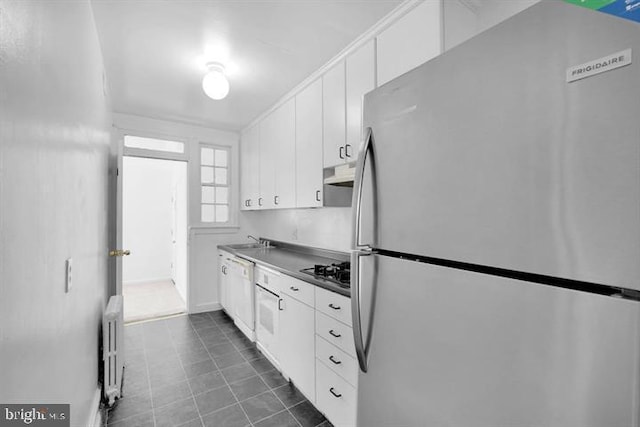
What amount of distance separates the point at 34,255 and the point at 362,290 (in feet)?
3.21

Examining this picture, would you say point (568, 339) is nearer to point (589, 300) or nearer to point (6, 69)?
point (589, 300)

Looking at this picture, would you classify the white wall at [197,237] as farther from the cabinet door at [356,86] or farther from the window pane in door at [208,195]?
the cabinet door at [356,86]

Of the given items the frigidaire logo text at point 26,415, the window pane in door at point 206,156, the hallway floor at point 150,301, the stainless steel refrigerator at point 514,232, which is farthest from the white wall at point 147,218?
the stainless steel refrigerator at point 514,232

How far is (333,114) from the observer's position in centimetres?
218

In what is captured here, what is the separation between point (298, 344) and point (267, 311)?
0.58 m

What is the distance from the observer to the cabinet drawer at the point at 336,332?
5.10 feet

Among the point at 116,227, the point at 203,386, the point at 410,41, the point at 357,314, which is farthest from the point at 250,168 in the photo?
the point at 357,314

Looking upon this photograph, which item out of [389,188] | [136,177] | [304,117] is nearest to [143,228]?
[136,177]

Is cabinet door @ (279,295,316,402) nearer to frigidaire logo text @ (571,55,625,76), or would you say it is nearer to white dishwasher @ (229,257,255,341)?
white dishwasher @ (229,257,255,341)

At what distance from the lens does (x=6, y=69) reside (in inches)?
22.4

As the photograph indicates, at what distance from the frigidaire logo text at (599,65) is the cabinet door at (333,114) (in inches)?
61.1

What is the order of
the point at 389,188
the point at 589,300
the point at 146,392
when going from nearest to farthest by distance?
1. the point at 589,300
2. the point at 389,188
3. the point at 146,392

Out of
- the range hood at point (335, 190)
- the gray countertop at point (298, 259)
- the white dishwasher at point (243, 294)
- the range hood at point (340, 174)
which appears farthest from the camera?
the white dishwasher at point (243, 294)

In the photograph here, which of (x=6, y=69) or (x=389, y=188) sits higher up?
(x=6, y=69)
